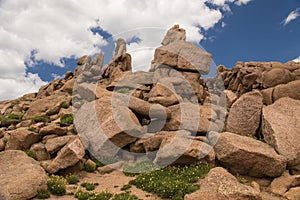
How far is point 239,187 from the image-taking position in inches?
618

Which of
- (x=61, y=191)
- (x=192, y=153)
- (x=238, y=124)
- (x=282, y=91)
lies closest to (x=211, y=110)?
(x=238, y=124)

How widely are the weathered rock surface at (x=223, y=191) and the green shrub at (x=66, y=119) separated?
17.4 m

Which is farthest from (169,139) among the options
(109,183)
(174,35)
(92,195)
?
(174,35)

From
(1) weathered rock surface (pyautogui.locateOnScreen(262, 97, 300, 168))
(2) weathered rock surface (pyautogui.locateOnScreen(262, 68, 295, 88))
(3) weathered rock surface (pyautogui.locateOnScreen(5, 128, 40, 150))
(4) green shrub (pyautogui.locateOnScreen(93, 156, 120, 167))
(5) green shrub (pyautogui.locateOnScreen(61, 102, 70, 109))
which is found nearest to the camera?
(1) weathered rock surface (pyautogui.locateOnScreen(262, 97, 300, 168))

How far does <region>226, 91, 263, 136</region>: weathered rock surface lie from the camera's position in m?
26.2

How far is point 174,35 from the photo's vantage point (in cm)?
5578

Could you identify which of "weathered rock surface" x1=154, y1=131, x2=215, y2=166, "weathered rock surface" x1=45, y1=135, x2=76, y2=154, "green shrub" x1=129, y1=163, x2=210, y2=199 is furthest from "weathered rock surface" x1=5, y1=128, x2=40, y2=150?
"weathered rock surface" x1=154, y1=131, x2=215, y2=166

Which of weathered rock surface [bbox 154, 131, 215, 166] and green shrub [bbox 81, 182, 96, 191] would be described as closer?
green shrub [bbox 81, 182, 96, 191]

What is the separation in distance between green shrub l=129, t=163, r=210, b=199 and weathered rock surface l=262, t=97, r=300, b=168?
6.01m

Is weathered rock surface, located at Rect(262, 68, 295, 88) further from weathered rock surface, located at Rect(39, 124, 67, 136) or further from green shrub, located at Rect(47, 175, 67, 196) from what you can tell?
green shrub, located at Rect(47, 175, 67, 196)

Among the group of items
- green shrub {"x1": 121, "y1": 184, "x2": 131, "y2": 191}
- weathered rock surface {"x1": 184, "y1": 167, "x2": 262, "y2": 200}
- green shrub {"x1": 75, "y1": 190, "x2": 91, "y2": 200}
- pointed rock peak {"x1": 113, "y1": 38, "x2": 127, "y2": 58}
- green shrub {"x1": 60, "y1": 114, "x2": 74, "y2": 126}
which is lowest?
green shrub {"x1": 75, "y1": 190, "x2": 91, "y2": 200}

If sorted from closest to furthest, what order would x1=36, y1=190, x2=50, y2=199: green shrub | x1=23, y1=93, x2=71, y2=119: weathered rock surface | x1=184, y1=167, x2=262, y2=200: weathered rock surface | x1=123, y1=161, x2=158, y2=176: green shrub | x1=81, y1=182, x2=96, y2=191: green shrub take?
1. x1=184, y1=167, x2=262, y2=200: weathered rock surface
2. x1=36, y1=190, x2=50, y2=199: green shrub
3. x1=81, y1=182, x2=96, y2=191: green shrub
4. x1=123, y1=161, x2=158, y2=176: green shrub
5. x1=23, y1=93, x2=71, y2=119: weathered rock surface

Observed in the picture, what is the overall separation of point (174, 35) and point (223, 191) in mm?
44258

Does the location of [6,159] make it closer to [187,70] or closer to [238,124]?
[238,124]
